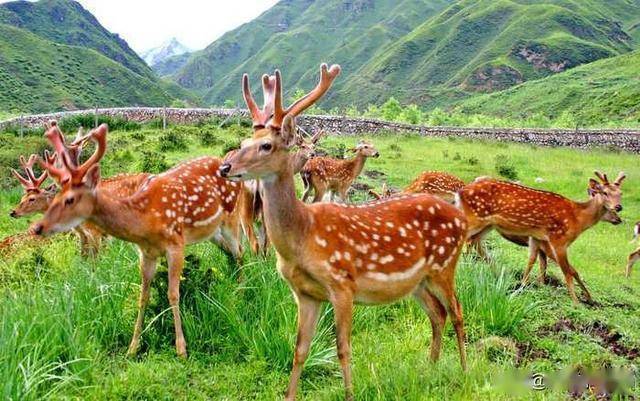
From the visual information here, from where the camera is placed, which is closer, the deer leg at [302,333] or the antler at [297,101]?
the antler at [297,101]

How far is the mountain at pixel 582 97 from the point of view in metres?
53.9

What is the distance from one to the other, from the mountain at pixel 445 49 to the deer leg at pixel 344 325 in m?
93.8

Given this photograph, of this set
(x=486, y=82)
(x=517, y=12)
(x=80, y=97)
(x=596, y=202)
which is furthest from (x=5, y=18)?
(x=596, y=202)

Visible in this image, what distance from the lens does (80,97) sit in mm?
72188

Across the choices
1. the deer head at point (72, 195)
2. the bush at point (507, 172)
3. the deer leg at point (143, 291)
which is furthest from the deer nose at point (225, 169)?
the bush at point (507, 172)

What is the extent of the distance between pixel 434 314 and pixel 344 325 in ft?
3.95

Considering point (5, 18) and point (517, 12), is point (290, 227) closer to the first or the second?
point (5, 18)

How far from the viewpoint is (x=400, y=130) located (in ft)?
109

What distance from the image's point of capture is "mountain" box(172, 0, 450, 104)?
491 feet

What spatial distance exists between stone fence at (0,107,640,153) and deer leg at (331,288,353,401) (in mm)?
27988

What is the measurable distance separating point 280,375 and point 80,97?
241 feet

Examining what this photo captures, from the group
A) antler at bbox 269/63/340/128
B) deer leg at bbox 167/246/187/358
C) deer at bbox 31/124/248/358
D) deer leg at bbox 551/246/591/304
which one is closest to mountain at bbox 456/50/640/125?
deer leg at bbox 551/246/591/304

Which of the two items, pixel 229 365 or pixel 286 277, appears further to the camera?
pixel 229 365

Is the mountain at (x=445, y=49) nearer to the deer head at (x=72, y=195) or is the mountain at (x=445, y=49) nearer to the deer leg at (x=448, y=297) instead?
the deer leg at (x=448, y=297)
